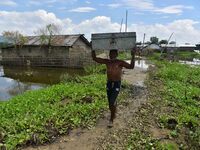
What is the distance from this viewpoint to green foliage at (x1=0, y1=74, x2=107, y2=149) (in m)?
7.14

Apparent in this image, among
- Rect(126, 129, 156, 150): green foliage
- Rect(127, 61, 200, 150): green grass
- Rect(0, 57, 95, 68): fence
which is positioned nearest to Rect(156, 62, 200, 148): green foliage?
Rect(127, 61, 200, 150): green grass

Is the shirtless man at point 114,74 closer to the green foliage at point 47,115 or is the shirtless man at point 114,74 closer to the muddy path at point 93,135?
the muddy path at point 93,135

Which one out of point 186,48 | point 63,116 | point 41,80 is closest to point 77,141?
point 63,116

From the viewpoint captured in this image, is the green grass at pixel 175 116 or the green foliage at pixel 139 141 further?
the green grass at pixel 175 116

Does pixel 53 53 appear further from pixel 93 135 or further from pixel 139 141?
pixel 139 141

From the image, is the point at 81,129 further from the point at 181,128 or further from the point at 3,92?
the point at 3,92

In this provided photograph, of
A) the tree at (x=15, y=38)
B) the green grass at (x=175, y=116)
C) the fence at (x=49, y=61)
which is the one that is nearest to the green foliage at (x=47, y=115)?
the green grass at (x=175, y=116)

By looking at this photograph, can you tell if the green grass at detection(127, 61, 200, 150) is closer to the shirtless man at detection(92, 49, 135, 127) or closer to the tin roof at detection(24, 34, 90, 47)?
the shirtless man at detection(92, 49, 135, 127)

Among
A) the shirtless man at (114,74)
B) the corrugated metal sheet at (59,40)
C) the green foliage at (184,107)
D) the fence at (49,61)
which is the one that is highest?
the corrugated metal sheet at (59,40)

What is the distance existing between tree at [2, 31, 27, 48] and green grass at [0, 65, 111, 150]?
29.8 m

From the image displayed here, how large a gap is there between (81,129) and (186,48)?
69682 millimetres

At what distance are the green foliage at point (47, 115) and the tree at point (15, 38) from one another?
29.9 metres

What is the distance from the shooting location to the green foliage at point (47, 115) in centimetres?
714

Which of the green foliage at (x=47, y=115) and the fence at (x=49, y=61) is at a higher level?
the green foliage at (x=47, y=115)
